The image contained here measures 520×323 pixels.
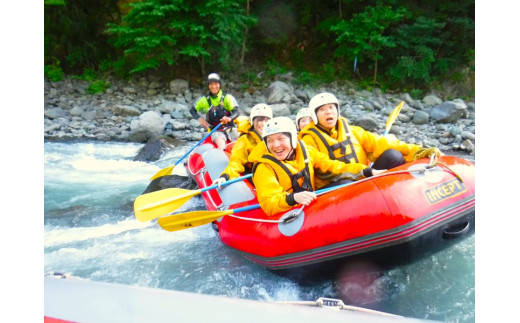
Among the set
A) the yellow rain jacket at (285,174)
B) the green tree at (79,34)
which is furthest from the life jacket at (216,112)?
the green tree at (79,34)

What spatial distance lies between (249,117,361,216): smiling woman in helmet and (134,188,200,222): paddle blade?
73 centimetres

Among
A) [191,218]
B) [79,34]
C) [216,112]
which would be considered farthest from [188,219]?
[79,34]

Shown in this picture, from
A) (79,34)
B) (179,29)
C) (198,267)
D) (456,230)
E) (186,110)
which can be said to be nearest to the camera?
(456,230)

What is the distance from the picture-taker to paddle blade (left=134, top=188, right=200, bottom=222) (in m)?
2.92

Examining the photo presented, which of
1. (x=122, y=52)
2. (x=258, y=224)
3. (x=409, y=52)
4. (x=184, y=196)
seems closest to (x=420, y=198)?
(x=258, y=224)

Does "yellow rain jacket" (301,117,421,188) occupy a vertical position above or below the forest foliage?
below

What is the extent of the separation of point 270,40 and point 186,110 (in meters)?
3.96

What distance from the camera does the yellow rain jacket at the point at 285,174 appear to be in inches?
96.3

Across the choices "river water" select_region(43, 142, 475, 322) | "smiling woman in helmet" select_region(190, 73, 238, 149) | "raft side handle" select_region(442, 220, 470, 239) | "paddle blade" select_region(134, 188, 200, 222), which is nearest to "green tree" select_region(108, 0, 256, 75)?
"smiling woman in helmet" select_region(190, 73, 238, 149)

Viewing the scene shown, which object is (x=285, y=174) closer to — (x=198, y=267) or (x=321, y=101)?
(x=321, y=101)

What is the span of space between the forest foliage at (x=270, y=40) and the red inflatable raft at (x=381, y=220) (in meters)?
7.11

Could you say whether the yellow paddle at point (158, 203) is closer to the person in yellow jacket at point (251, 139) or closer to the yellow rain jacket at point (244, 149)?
the yellow rain jacket at point (244, 149)

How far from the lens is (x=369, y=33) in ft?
31.7

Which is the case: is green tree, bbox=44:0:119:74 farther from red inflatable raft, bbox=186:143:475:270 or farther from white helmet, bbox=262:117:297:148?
red inflatable raft, bbox=186:143:475:270
